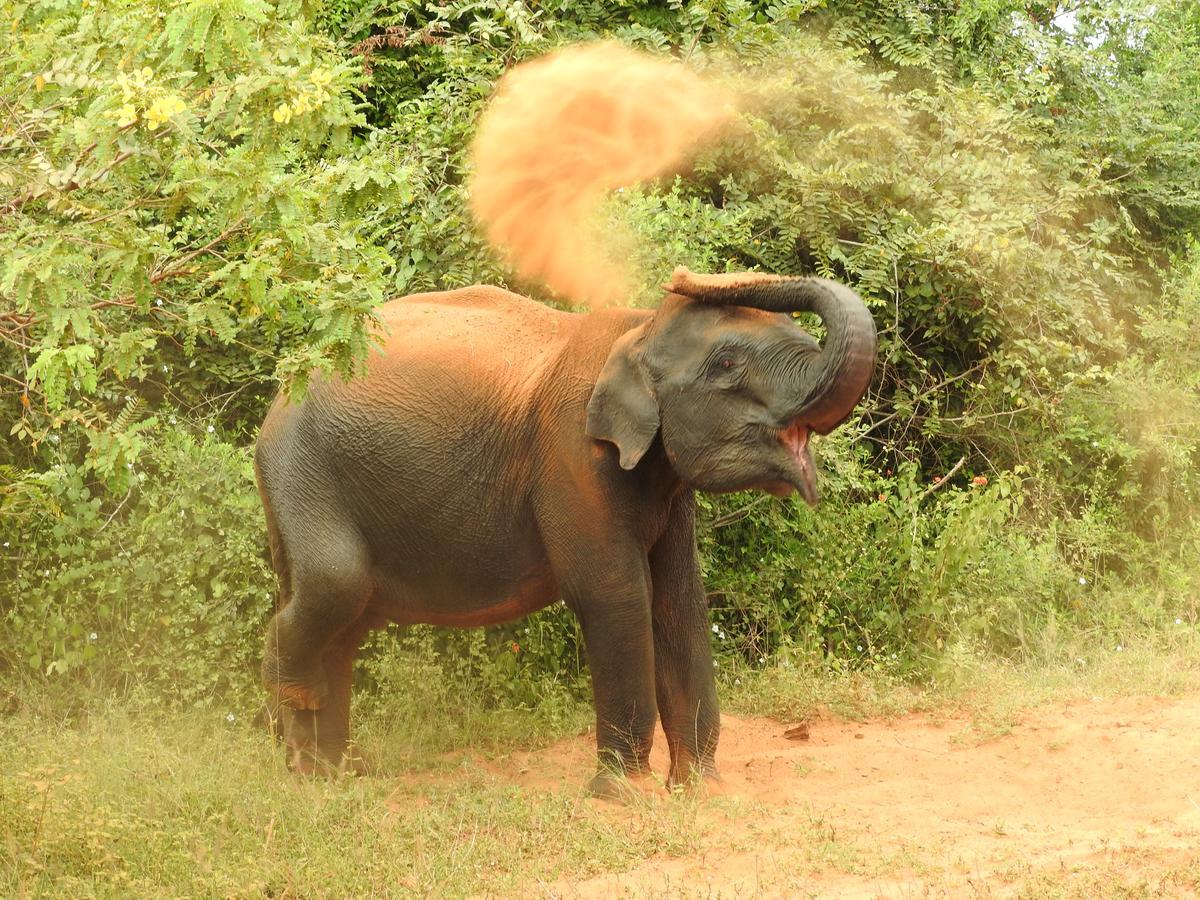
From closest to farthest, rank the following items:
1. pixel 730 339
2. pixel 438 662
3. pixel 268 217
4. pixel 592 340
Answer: pixel 268 217 → pixel 730 339 → pixel 592 340 → pixel 438 662

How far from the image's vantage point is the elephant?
23.1 feet

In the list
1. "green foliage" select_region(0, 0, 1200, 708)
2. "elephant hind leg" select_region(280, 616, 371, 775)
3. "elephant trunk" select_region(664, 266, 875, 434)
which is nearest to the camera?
"elephant trunk" select_region(664, 266, 875, 434)

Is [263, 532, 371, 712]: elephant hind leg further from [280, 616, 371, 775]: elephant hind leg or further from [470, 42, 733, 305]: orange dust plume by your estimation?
[470, 42, 733, 305]: orange dust plume

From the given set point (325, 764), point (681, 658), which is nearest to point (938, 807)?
point (681, 658)

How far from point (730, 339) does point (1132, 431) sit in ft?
17.7

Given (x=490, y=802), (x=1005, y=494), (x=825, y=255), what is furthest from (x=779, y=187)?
(x=490, y=802)

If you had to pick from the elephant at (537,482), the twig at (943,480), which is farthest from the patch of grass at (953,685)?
the elephant at (537,482)

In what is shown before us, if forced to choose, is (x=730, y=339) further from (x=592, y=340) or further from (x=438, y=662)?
(x=438, y=662)

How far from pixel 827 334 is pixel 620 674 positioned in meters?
1.85

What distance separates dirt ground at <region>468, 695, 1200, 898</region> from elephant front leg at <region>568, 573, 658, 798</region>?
256mm

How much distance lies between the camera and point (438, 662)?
366 inches

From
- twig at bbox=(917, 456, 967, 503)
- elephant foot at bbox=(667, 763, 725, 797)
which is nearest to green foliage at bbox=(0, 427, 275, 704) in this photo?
elephant foot at bbox=(667, 763, 725, 797)

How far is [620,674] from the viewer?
731cm

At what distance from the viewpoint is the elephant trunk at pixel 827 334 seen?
6500 mm
